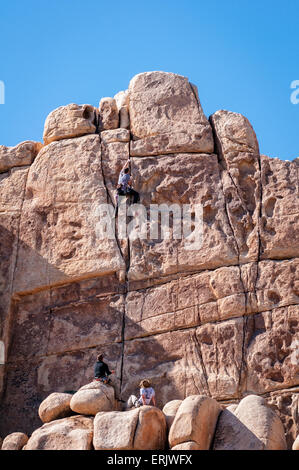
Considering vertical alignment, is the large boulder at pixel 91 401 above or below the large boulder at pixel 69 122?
below

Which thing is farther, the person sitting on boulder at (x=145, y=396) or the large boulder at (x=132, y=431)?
the person sitting on boulder at (x=145, y=396)

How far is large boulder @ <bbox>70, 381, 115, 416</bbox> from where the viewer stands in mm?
18234

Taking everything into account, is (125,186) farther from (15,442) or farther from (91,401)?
(15,442)

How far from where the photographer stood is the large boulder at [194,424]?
655 inches

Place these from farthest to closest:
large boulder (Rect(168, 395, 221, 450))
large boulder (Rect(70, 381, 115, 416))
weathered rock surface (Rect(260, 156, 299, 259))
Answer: weathered rock surface (Rect(260, 156, 299, 259)), large boulder (Rect(70, 381, 115, 416)), large boulder (Rect(168, 395, 221, 450))

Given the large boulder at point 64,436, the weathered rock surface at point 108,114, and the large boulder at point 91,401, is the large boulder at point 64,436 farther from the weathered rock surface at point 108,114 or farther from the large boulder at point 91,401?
the weathered rock surface at point 108,114

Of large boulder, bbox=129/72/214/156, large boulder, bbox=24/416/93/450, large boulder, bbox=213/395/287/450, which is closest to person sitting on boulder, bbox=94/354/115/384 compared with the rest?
large boulder, bbox=24/416/93/450

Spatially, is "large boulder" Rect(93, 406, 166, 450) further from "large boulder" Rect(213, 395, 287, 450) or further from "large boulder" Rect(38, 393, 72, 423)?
"large boulder" Rect(38, 393, 72, 423)

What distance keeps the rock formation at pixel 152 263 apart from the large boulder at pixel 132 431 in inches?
141

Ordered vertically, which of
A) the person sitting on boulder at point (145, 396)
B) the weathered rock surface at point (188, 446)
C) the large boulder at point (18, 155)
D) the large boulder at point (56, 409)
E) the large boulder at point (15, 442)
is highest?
the large boulder at point (18, 155)

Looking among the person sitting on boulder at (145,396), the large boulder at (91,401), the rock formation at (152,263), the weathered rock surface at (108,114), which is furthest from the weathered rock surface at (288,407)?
the weathered rock surface at (108,114)

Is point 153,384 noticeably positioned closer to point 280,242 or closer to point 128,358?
point 128,358

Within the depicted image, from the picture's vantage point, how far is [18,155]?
2462cm

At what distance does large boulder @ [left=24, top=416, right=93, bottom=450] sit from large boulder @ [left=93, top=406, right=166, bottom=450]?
276 mm
